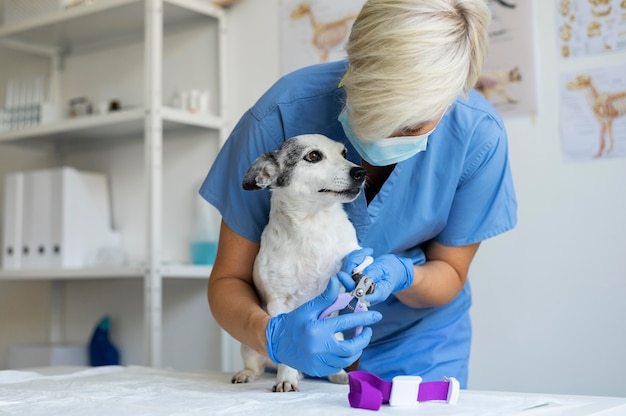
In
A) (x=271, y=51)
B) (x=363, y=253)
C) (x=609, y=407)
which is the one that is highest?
(x=271, y=51)

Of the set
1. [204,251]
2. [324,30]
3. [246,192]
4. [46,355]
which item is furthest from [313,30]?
[46,355]

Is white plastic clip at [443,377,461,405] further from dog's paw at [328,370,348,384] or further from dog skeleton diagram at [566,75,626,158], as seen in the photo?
dog skeleton diagram at [566,75,626,158]

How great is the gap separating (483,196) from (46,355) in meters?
1.97

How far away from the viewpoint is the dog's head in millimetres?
1266

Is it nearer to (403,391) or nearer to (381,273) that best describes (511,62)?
(381,273)

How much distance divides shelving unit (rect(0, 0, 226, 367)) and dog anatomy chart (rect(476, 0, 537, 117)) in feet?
3.21

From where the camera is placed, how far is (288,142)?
1.32 meters

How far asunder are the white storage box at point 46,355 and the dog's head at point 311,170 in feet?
5.90

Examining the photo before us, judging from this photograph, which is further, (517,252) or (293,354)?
(517,252)

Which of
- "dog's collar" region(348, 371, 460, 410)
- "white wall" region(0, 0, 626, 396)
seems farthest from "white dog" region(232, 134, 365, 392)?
"white wall" region(0, 0, 626, 396)

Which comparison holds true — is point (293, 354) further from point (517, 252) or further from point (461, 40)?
point (517, 252)

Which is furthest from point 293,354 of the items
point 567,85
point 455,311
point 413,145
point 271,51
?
point 271,51

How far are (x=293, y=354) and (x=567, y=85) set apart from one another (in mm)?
1226

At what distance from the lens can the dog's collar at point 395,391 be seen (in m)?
1.00
